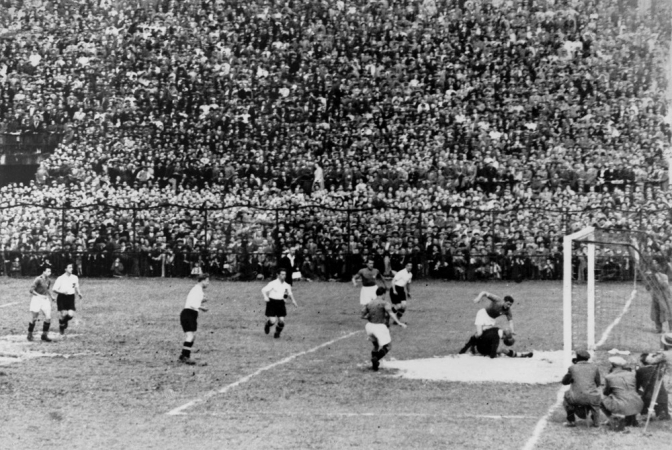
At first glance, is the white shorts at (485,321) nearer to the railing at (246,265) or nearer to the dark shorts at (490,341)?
the dark shorts at (490,341)

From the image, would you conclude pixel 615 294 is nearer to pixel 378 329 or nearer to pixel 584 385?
pixel 378 329

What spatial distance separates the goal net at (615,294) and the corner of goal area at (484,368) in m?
0.64

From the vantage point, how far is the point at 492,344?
18000mm

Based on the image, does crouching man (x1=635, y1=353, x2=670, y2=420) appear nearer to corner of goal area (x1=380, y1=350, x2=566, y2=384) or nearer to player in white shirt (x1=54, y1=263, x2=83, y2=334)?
corner of goal area (x1=380, y1=350, x2=566, y2=384)

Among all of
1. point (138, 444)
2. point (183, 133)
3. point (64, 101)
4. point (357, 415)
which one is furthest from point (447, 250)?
point (138, 444)

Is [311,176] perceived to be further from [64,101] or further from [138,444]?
[138,444]

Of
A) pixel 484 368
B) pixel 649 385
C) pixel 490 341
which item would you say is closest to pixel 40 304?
pixel 490 341

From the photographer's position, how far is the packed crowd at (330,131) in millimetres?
33594

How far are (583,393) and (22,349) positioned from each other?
1261 cm

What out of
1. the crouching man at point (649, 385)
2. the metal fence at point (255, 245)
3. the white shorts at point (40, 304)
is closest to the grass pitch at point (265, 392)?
the crouching man at point (649, 385)

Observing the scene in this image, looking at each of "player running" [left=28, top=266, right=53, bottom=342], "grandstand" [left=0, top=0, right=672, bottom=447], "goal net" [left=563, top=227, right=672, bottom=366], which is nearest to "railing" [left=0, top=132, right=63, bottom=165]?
"grandstand" [left=0, top=0, right=672, bottom=447]

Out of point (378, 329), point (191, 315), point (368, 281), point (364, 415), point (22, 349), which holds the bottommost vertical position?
point (364, 415)

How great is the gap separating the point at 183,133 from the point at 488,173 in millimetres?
11726

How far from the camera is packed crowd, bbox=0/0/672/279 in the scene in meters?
33.6
